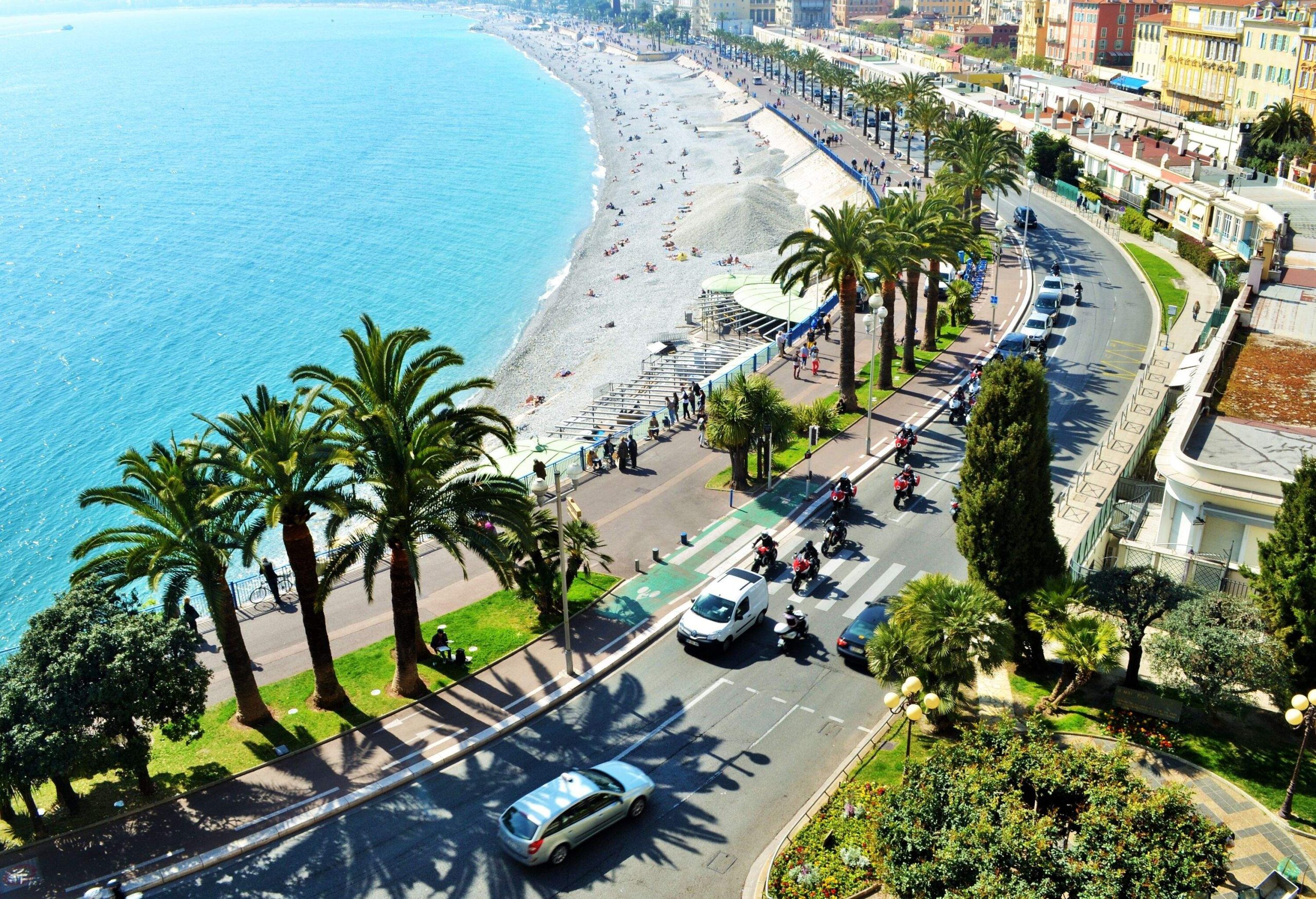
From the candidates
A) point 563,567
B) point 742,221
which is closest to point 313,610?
point 563,567

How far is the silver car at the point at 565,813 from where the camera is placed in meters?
19.4

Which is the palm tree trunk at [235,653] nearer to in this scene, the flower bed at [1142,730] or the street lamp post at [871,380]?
the flower bed at [1142,730]

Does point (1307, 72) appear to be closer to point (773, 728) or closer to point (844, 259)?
point (844, 259)

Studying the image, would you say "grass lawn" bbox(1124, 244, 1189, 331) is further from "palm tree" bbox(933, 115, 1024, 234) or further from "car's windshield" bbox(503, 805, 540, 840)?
"car's windshield" bbox(503, 805, 540, 840)

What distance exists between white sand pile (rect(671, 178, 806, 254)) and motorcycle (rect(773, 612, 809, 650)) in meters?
59.0

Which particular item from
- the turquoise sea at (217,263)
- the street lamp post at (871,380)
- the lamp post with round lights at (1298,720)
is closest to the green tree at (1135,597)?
the lamp post with round lights at (1298,720)

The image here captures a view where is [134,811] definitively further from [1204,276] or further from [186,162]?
[186,162]

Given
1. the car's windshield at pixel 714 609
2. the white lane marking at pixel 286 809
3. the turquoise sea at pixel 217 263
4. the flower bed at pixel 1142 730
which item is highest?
the flower bed at pixel 1142 730

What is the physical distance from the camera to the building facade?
130250 millimetres

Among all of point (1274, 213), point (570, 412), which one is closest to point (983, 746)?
point (570, 412)

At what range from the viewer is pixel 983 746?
18.5 meters

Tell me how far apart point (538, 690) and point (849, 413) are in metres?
22.6

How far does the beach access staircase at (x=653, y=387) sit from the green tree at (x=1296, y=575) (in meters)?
27.3

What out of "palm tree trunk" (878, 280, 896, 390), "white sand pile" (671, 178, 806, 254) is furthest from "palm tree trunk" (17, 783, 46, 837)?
"white sand pile" (671, 178, 806, 254)
